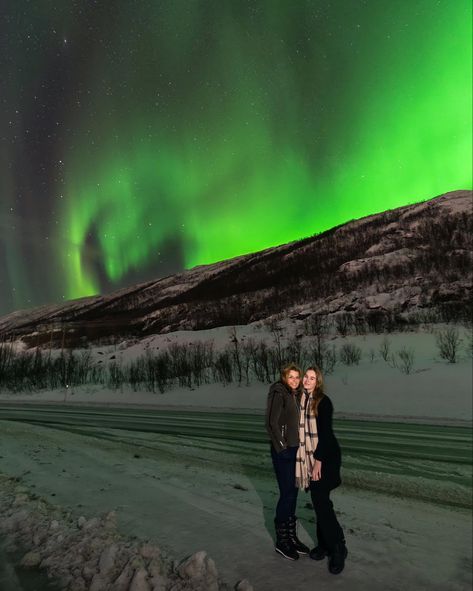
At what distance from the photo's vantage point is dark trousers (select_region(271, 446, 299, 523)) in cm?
353

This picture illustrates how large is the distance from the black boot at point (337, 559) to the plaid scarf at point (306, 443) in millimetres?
487

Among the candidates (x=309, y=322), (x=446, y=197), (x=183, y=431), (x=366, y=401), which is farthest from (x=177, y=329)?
(x=446, y=197)

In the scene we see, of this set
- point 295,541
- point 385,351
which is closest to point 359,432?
point 295,541

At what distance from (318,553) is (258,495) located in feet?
5.46

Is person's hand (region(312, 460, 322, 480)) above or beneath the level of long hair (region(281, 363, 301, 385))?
beneath

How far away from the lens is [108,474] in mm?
6105

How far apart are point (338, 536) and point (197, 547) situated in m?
1.24

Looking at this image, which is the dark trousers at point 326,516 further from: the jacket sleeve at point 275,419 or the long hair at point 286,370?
the long hair at point 286,370

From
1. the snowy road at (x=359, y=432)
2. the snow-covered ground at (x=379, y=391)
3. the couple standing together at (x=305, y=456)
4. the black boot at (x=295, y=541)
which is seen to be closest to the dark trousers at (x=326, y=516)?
the couple standing together at (x=305, y=456)

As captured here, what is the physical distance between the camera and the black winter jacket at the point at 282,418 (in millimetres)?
3479

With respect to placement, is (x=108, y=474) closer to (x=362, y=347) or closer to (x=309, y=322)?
(x=362, y=347)

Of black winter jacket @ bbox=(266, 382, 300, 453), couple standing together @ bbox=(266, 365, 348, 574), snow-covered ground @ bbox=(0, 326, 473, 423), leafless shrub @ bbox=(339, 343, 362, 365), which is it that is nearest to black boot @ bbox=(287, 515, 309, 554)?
couple standing together @ bbox=(266, 365, 348, 574)

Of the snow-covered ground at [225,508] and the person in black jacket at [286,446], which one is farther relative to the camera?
the person in black jacket at [286,446]

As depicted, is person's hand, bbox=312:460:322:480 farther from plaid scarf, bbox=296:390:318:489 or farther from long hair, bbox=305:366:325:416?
long hair, bbox=305:366:325:416
